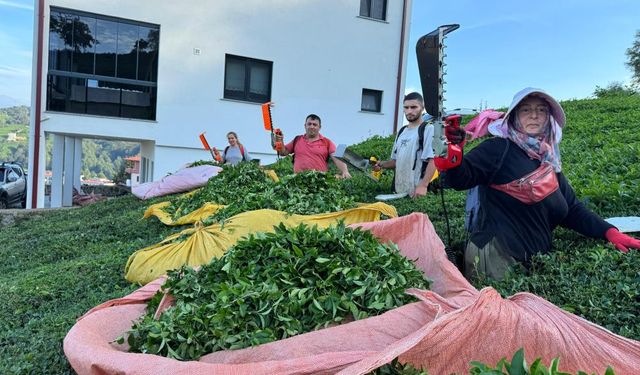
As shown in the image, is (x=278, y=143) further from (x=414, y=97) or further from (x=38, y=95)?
(x=38, y=95)

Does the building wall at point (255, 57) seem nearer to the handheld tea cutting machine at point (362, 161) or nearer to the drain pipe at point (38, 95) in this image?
the drain pipe at point (38, 95)

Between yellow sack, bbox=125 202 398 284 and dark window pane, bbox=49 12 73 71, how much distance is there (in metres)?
10.7

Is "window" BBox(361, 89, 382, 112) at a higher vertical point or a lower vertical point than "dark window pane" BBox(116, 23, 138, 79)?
lower

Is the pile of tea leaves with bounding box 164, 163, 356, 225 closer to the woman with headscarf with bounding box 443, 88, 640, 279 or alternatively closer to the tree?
the woman with headscarf with bounding box 443, 88, 640, 279

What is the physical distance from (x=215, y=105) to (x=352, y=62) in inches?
180

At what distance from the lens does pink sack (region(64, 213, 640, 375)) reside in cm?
184

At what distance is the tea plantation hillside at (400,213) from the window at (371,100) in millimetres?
8220

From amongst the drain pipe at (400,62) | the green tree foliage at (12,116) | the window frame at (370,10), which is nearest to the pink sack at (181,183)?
the drain pipe at (400,62)

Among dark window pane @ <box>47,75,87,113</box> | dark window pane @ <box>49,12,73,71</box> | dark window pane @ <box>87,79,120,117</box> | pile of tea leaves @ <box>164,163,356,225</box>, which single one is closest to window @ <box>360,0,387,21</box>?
dark window pane @ <box>87,79,120,117</box>

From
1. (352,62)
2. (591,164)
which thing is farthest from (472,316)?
(352,62)

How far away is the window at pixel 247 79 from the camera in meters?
14.5

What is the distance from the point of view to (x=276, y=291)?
95.0 inches

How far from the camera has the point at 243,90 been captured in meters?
14.6

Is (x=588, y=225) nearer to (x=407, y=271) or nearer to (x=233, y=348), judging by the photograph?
(x=407, y=271)
